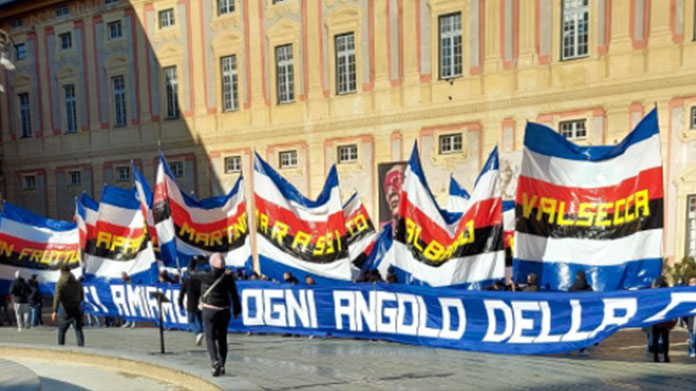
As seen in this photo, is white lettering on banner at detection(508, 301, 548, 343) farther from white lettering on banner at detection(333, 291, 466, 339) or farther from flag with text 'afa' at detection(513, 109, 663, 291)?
white lettering on banner at detection(333, 291, 466, 339)

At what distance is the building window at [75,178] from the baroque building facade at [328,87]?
72mm

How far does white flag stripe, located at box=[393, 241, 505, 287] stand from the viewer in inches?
372

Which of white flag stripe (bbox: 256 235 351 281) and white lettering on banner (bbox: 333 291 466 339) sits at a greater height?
white flag stripe (bbox: 256 235 351 281)

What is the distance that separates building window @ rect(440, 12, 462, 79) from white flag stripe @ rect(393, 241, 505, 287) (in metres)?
11.8

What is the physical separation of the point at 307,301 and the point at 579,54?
12574 millimetres

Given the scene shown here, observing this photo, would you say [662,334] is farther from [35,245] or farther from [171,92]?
[171,92]

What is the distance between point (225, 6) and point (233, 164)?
6.76 metres

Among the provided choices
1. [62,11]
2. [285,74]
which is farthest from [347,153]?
[62,11]

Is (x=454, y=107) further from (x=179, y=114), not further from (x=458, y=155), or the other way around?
(x=179, y=114)

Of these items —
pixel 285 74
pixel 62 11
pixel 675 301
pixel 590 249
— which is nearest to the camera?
pixel 675 301

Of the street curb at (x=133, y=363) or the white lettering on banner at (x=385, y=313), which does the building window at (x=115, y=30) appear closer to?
the street curb at (x=133, y=363)

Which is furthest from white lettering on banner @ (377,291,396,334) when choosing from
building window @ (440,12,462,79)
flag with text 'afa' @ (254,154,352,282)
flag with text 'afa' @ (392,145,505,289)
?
building window @ (440,12,462,79)

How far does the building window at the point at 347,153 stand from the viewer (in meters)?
22.6

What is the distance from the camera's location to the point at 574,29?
723 inches
